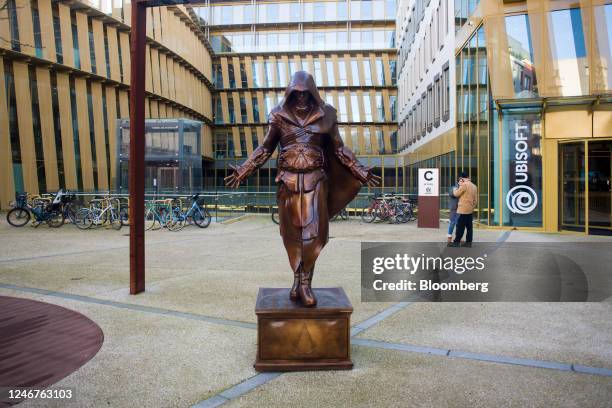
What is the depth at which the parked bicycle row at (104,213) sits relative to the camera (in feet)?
52.3

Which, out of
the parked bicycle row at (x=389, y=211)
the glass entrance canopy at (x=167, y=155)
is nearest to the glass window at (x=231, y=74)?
the glass entrance canopy at (x=167, y=155)

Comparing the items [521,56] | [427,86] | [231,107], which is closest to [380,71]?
[231,107]

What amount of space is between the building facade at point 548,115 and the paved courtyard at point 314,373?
869 cm

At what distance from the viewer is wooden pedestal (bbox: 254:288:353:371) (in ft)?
12.7

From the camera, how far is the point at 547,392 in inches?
136

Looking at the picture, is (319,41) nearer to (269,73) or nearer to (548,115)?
(269,73)

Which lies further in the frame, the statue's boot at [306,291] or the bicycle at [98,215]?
the bicycle at [98,215]

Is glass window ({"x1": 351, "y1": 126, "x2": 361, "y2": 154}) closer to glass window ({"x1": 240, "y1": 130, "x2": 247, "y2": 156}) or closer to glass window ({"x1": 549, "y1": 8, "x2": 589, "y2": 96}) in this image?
glass window ({"x1": 240, "y1": 130, "x2": 247, "y2": 156})

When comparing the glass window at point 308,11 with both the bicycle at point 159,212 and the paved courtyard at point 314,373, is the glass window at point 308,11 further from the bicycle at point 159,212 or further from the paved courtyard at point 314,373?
the paved courtyard at point 314,373

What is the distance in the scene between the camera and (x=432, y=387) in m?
3.55

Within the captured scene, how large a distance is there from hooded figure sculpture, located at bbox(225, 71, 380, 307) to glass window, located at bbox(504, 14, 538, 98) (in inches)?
487

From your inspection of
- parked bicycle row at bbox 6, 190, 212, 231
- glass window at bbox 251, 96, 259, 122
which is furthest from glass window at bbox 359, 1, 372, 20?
parked bicycle row at bbox 6, 190, 212, 231

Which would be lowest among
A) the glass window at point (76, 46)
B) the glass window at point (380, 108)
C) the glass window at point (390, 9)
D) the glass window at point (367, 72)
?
the glass window at point (380, 108)

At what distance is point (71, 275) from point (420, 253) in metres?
6.79
